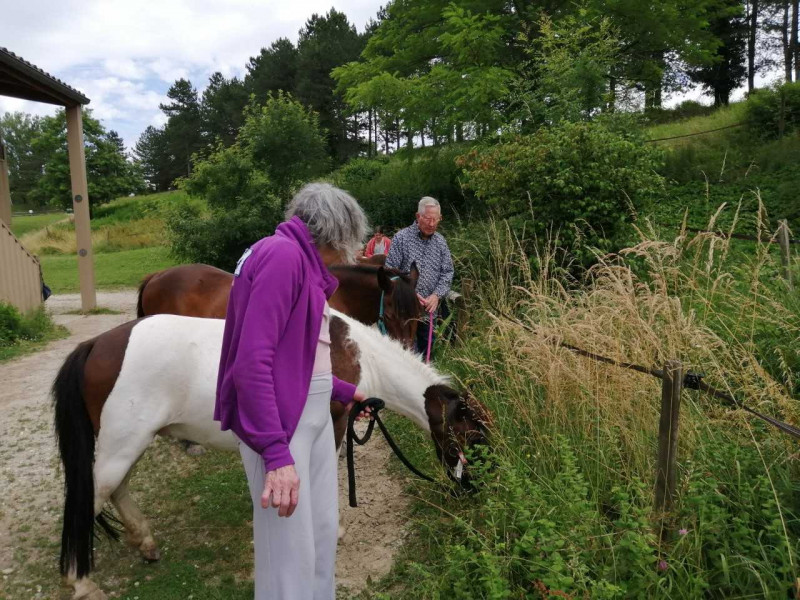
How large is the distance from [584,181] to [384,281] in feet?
9.04

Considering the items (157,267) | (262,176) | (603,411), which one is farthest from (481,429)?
(157,267)

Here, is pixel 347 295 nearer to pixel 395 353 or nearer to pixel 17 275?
pixel 395 353

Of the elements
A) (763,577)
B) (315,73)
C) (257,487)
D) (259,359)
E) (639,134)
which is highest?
(315,73)

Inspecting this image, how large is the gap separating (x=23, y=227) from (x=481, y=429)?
44.6m

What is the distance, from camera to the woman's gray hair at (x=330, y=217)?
1.86 metres

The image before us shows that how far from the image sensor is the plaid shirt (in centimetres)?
516

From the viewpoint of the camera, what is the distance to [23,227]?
38156 mm

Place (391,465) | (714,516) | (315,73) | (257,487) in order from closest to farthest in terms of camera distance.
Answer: (257,487) < (714,516) < (391,465) < (315,73)

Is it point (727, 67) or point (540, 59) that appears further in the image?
point (727, 67)

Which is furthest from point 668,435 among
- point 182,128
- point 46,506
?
point 182,128

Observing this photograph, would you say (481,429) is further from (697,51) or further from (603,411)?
(697,51)

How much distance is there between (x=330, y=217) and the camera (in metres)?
1.86

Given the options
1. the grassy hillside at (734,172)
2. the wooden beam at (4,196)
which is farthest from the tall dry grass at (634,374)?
the wooden beam at (4,196)

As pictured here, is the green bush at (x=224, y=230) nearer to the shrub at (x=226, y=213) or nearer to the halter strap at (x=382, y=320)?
the shrub at (x=226, y=213)
